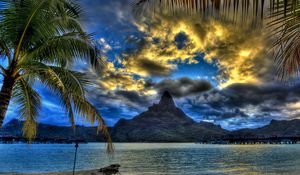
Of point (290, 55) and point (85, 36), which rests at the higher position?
point (85, 36)

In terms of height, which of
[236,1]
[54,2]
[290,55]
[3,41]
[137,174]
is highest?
[54,2]

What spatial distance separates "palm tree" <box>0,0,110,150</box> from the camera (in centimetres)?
Answer: 1033

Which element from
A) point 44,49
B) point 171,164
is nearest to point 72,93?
point 44,49

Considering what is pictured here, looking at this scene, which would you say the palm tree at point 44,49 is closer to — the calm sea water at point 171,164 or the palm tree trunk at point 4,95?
the palm tree trunk at point 4,95

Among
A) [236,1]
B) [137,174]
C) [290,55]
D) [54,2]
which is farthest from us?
[137,174]

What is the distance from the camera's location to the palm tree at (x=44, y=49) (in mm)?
10328

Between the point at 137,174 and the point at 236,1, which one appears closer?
the point at 236,1

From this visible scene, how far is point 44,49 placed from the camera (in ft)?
37.8

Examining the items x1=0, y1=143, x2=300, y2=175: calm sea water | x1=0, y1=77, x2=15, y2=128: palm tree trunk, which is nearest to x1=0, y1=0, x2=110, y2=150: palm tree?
x1=0, y1=77, x2=15, y2=128: palm tree trunk

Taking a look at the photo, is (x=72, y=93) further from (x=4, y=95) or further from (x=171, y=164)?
(x=171, y=164)

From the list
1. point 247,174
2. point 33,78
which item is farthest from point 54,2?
point 247,174

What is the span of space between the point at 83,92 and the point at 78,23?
3.64 meters

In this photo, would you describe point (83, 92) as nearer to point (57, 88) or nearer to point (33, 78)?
point (57, 88)

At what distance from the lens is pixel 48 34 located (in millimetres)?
11172
